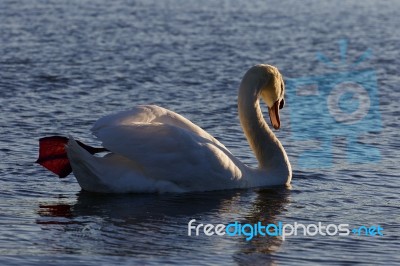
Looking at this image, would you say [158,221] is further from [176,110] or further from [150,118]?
[176,110]

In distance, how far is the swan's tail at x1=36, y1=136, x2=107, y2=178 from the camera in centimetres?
1064

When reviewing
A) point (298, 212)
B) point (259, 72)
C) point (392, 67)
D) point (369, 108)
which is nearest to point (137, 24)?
point (392, 67)

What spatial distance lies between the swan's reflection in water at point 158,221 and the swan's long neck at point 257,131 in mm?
408

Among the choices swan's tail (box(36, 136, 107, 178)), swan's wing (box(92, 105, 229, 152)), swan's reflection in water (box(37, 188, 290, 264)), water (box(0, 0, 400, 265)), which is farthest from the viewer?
swan's tail (box(36, 136, 107, 178))

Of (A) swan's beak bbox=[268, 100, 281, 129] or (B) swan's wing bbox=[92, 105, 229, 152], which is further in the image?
(A) swan's beak bbox=[268, 100, 281, 129]

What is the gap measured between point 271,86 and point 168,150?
5.66 ft

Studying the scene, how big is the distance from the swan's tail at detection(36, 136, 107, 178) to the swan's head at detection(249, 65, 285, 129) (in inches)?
73.1

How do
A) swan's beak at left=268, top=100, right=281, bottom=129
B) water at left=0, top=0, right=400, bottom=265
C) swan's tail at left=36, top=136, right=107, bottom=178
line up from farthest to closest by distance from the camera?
swan's beak at left=268, top=100, right=281, bottom=129 → swan's tail at left=36, top=136, right=107, bottom=178 → water at left=0, top=0, right=400, bottom=265

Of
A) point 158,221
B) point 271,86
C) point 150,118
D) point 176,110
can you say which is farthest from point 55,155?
point 176,110

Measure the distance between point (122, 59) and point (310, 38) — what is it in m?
5.63

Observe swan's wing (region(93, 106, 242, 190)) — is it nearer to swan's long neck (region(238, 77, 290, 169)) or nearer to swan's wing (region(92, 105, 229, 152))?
swan's wing (region(92, 105, 229, 152))

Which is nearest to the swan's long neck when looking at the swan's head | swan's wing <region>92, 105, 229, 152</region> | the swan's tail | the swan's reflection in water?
the swan's head

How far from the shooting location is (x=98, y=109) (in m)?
14.6

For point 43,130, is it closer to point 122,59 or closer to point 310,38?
point 122,59
